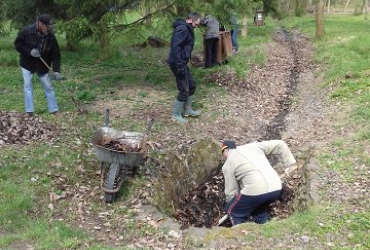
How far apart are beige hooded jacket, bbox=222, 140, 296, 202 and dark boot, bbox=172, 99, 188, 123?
8.45 feet

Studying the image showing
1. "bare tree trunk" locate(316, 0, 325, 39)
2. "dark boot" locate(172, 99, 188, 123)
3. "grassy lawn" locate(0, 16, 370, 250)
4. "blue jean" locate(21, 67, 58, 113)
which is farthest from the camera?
"bare tree trunk" locate(316, 0, 325, 39)

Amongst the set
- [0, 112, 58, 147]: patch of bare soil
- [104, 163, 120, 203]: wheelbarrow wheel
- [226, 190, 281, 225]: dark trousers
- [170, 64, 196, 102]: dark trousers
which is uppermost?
[170, 64, 196, 102]: dark trousers

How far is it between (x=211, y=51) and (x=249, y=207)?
7.24 metres

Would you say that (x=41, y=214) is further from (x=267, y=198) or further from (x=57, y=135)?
(x=267, y=198)

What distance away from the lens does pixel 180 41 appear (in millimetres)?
8094

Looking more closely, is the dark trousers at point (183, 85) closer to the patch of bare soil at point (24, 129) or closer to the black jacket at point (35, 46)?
the black jacket at point (35, 46)

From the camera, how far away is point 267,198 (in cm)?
616

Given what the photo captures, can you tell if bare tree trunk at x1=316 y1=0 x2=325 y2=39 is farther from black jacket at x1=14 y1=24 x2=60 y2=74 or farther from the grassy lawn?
black jacket at x1=14 y1=24 x2=60 y2=74

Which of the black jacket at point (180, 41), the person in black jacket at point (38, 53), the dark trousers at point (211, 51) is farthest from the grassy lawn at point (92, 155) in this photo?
the black jacket at point (180, 41)

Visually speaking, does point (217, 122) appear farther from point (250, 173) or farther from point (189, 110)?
point (250, 173)

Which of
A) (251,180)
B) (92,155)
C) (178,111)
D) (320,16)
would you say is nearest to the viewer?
(251,180)

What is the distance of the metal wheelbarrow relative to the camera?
6.41m

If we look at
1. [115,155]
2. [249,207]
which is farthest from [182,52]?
[249,207]

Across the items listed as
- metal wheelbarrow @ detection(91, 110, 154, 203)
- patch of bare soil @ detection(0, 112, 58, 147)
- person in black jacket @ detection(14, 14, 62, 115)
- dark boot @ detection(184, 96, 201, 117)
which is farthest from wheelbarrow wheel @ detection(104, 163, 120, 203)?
dark boot @ detection(184, 96, 201, 117)
